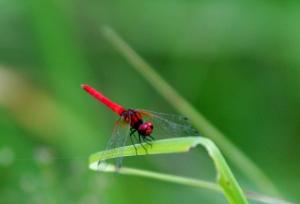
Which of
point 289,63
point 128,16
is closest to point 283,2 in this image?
point 289,63

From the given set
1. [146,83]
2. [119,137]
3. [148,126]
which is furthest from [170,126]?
[146,83]

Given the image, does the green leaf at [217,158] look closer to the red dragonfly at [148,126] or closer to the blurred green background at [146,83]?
the red dragonfly at [148,126]

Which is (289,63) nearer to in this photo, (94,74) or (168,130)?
(94,74)

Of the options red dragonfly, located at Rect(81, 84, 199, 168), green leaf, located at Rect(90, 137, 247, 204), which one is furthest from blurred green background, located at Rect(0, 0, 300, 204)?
green leaf, located at Rect(90, 137, 247, 204)

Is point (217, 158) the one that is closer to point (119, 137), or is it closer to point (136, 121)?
point (119, 137)

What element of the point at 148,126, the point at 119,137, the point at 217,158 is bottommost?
the point at 217,158

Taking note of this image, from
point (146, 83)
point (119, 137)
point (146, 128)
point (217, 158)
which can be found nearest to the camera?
point (217, 158)
